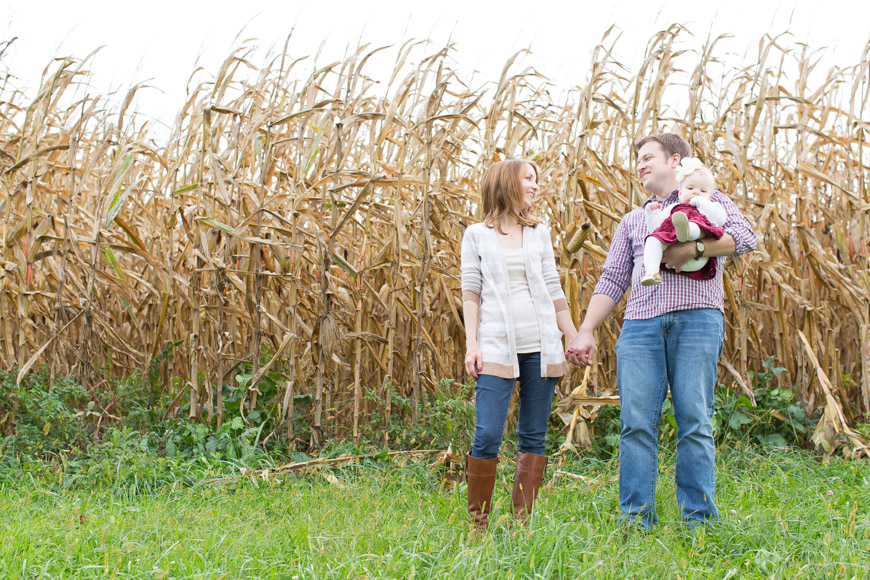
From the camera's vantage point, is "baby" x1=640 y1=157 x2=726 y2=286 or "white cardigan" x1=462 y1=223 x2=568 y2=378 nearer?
"baby" x1=640 y1=157 x2=726 y2=286

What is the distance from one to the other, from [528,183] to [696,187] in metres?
0.64

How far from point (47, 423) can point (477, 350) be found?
247cm

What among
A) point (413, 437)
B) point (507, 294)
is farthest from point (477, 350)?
point (413, 437)

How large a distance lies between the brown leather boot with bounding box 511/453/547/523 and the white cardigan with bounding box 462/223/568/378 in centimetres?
37

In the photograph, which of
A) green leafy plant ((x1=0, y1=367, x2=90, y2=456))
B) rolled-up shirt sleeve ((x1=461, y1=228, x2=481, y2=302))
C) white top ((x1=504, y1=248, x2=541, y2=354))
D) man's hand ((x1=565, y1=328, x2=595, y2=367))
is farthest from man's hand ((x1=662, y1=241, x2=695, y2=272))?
green leafy plant ((x1=0, y1=367, x2=90, y2=456))

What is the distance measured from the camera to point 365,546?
97.0 inches

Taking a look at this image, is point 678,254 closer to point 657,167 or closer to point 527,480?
point 657,167

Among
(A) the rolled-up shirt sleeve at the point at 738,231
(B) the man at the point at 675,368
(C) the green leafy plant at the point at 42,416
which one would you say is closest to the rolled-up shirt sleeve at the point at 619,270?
(B) the man at the point at 675,368

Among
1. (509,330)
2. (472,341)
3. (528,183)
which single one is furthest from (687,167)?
(472,341)

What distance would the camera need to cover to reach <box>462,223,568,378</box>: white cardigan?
8.91ft

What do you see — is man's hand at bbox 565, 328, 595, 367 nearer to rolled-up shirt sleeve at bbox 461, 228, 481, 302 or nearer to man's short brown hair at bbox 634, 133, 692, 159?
rolled-up shirt sleeve at bbox 461, 228, 481, 302

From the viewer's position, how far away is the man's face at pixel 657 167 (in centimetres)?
282

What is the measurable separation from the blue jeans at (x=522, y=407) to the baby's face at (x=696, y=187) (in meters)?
0.82

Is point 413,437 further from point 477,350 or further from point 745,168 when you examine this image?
point 745,168
